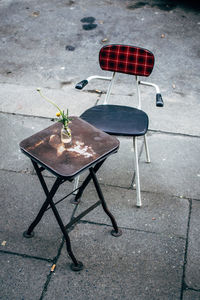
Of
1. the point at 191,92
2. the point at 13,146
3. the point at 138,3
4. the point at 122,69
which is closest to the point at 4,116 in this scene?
the point at 13,146

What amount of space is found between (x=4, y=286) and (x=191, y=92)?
3812mm

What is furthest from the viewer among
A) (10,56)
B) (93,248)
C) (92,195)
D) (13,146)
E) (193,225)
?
(10,56)

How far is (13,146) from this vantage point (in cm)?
419

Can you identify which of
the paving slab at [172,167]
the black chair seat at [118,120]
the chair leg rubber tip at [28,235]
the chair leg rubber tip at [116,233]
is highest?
the black chair seat at [118,120]

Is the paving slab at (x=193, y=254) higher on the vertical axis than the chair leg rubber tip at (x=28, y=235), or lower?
lower

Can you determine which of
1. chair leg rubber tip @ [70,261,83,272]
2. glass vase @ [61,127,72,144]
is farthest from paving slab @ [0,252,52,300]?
glass vase @ [61,127,72,144]

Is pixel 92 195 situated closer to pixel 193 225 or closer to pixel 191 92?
pixel 193 225

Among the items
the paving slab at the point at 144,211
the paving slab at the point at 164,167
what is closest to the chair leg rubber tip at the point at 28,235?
the paving slab at the point at 144,211

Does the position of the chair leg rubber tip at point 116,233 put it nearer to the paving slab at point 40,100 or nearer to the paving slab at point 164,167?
the paving slab at point 164,167

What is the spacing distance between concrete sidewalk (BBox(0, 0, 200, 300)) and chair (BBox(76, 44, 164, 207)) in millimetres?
357

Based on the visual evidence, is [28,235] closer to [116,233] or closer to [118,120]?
[116,233]

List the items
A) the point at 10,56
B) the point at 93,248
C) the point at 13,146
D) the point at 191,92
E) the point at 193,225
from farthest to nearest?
the point at 10,56
the point at 191,92
the point at 13,146
the point at 193,225
the point at 93,248

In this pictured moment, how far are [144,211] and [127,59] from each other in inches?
64.3

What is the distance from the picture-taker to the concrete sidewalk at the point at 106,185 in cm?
277
